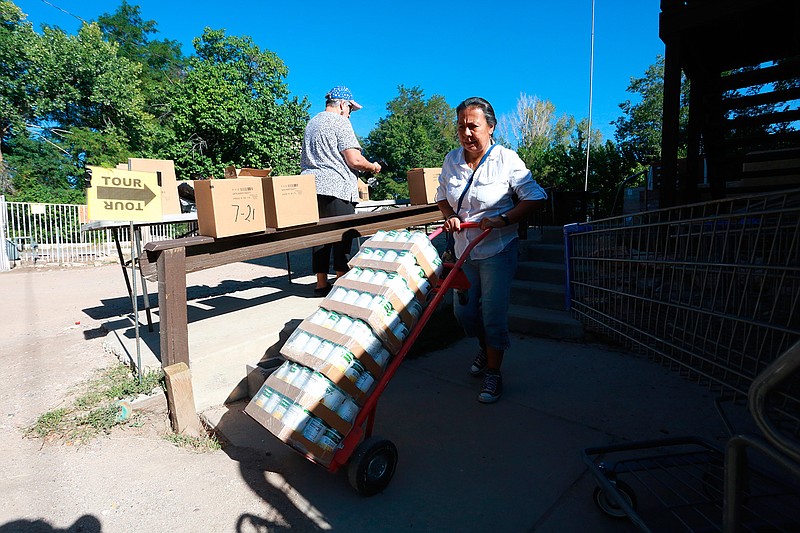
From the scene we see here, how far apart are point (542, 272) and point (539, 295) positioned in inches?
17.9

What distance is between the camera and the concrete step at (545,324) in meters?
4.25

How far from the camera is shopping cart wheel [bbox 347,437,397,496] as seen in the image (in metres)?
2.16

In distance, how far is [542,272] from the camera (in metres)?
5.15

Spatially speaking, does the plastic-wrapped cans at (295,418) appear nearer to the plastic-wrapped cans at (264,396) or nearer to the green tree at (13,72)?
the plastic-wrapped cans at (264,396)

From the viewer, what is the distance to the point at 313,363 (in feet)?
7.38

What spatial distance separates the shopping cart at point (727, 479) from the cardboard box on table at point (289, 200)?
2.57 metres

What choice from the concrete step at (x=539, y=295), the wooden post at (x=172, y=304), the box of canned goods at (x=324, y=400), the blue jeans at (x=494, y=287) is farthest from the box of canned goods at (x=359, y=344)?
the concrete step at (x=539, y=295)

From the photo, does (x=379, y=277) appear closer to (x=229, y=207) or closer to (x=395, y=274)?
(x=395, y=274)

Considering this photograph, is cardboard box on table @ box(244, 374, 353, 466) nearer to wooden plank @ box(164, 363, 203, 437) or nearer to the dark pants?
wooden plank @ box(164, 363, 203, 437)

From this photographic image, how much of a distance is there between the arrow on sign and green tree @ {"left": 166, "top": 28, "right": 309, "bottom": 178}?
61.8 ft

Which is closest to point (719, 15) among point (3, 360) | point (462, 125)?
point (462, 125)

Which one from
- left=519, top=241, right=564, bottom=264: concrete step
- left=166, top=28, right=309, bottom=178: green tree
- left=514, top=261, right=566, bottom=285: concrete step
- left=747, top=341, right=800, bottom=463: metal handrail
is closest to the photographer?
left=747, top=341, right=800, bottom=463: metal handrail

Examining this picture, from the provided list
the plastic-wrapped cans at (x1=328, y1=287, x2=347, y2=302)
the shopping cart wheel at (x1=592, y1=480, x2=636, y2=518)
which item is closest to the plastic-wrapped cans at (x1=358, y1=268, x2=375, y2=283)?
the plastic-wrapped cans at (x1=328, y1=287, x2=347, y2=302)

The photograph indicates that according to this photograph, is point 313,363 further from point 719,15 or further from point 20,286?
point 20,286
